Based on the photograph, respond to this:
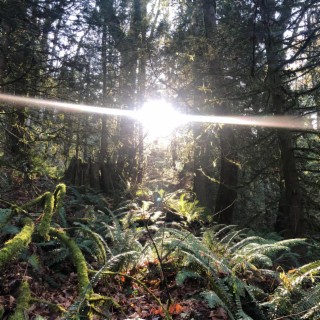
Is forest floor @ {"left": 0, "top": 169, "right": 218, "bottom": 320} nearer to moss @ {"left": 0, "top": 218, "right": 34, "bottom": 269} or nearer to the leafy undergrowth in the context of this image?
the leafy undergrowth

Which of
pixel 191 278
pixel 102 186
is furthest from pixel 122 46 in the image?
pixel 191 278

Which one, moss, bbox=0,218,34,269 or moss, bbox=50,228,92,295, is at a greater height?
moss, bbox=0,218,34,269

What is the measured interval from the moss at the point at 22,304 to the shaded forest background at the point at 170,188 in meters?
0.01

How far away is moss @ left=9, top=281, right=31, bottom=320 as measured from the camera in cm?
297

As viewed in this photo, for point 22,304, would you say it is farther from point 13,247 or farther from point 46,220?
point 46,220

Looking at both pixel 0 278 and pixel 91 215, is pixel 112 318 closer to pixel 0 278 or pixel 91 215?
pixel 0 278

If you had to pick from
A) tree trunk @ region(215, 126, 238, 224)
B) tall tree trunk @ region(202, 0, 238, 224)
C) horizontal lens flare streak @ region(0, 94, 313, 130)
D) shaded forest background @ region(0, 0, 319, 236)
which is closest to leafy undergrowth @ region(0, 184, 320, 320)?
shaded forest background @ region(0, 0, 319, 236)

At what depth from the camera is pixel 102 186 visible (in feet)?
39.5

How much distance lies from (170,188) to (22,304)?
Result: 11.3 metres

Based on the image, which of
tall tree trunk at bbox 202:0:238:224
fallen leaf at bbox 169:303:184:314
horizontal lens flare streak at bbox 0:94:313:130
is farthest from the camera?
tall tree trunk at bbox 202:0:238:224

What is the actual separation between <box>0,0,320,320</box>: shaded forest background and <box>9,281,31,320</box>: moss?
1cm

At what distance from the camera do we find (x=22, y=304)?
126 inches

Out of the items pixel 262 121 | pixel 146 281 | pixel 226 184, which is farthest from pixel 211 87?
pixel 146 281

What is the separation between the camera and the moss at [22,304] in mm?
2975
